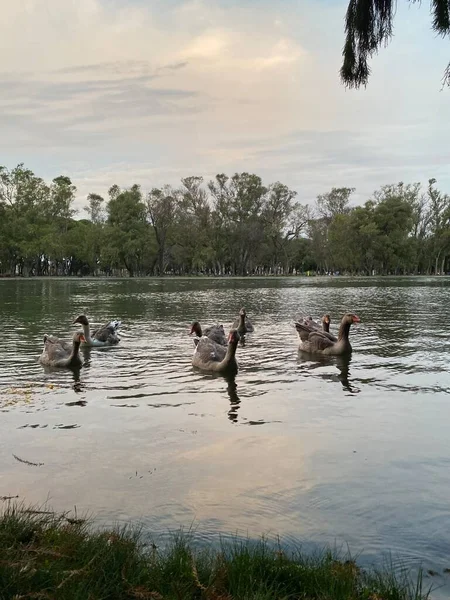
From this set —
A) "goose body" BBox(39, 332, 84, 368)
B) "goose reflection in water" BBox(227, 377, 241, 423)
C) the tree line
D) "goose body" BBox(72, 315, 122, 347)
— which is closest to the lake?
"goose reflection in water" BBox(227, 377, 241, 423)

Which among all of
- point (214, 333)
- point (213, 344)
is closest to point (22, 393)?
point (213, 344)

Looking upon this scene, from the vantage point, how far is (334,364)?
16.4 m

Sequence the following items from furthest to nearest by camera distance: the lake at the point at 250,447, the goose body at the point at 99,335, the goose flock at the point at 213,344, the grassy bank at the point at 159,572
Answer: the goose body at the point at 99,335, the goose flock at the point at 213,344, the lake at the point at 250,447, the grassy bank at the point at 159,572

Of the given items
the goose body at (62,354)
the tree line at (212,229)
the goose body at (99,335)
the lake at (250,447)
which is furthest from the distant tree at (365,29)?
the tree line at (212,229)

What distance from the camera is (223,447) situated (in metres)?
8.91

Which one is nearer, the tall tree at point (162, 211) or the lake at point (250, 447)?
the lake at point (250, 447)

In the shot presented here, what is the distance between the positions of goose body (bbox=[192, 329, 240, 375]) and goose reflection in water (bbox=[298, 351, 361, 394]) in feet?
6.64

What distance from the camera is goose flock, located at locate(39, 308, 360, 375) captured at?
1488 cm

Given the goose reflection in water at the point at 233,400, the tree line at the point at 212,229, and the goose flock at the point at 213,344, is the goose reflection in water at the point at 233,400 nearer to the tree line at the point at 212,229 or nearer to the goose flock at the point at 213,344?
the goose flock at the point at 213,344

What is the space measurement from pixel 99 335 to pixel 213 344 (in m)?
5.58

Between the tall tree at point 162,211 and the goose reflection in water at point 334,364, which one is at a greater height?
the tall tree at point 162,211

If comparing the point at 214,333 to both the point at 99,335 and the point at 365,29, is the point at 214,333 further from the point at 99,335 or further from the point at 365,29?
the point at 365,29

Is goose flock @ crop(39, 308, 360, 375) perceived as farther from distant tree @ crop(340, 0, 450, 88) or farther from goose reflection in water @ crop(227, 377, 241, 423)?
distant tree @ crop(340, 0, 450, 88)

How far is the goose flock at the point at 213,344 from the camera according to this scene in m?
14.9
